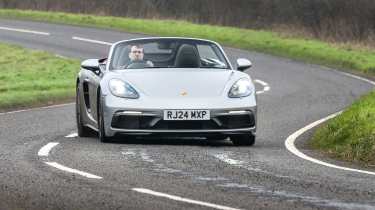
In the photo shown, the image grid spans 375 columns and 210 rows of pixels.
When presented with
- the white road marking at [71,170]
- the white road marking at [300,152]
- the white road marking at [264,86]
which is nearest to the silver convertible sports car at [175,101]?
the white road marking at [300,152]

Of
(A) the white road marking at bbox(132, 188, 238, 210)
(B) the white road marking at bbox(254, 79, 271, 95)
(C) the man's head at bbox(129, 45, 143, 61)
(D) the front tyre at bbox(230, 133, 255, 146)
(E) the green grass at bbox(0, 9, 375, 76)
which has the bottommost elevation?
(E) the green grass at bbox(0, 9, 375, 76)

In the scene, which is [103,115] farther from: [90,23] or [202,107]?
[90,23]

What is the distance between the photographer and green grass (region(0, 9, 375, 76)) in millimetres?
35125

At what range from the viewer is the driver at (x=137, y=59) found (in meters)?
15.1

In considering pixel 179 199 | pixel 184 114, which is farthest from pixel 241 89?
pixel 179 199

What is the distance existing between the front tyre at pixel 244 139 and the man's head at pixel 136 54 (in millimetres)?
1743

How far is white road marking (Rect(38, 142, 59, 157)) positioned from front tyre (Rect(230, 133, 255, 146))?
2286mm

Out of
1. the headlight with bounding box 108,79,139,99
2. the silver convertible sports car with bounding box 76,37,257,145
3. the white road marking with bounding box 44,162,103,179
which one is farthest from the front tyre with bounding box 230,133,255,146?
the white road marking with bounding box 44,162,103,179

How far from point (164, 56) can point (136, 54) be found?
381 millimetres

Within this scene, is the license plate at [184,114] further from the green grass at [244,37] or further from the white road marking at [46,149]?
the green grass at [244,37]

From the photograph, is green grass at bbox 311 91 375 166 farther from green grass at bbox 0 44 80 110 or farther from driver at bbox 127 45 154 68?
green grass at bbox 0 44 80 110

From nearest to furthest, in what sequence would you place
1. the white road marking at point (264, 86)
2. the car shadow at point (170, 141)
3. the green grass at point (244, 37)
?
the car shadow at point (170, 141), the white road marking at point (264, 86), the green grass at point (244, 37)

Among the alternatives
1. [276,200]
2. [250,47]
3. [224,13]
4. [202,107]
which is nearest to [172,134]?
[202,107]

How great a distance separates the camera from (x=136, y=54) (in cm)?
1529
